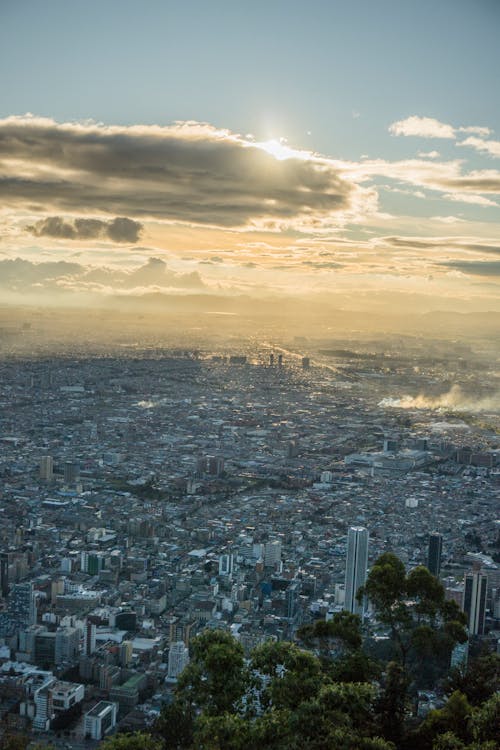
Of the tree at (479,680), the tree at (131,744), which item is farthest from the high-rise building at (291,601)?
the tree at (131,744)

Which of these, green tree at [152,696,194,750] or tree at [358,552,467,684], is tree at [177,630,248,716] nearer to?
green tree at [152,696,194,750]

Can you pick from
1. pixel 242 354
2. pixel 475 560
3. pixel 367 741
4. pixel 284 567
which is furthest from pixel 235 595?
pixel 242 354

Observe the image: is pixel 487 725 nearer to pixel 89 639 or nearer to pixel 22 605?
pixel 89 639

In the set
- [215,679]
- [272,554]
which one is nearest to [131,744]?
[215,679]

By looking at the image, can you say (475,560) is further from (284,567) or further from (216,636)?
(216,636)

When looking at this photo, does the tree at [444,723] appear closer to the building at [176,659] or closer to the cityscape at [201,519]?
the cityscape at [201,519]

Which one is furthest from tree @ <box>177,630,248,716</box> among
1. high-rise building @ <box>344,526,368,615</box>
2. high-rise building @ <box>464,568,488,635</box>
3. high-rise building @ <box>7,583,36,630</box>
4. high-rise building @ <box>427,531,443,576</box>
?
high-rise building @ <box>427,531,443,576</box>
